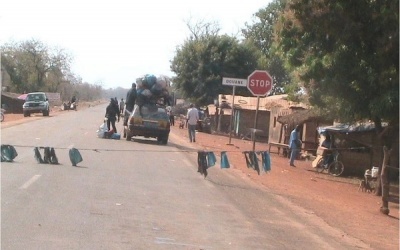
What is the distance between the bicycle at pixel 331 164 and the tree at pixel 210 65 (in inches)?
1223

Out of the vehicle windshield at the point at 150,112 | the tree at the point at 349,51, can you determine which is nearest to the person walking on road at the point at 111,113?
the vehicle windshield at the point at 150,112

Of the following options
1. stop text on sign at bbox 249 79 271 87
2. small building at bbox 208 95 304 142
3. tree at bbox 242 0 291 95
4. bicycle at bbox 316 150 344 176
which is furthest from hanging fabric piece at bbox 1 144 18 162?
tree at bbox 242 0 291 95

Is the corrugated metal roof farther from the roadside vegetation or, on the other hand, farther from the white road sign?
the roadside vegetation

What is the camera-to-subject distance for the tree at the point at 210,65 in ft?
187

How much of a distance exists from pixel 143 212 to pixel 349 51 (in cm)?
879

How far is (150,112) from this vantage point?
29.7 meters

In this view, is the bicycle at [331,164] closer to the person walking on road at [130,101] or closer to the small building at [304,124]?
the small building at [304,124]

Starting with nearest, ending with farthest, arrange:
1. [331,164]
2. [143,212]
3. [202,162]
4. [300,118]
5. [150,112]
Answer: [143,212] → [202,162] → [331,164] → [150,112] → [300,118]

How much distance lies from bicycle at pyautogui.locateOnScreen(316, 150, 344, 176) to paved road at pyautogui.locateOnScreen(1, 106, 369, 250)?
797 centimetres

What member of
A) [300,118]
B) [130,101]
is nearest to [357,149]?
[300,118]

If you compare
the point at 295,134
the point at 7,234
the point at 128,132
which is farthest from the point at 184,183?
the point at 128,132

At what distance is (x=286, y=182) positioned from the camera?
19.8 meters

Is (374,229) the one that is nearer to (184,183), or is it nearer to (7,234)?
(184,183)

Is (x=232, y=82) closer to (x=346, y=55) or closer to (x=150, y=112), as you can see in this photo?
(x=150, y=112)
